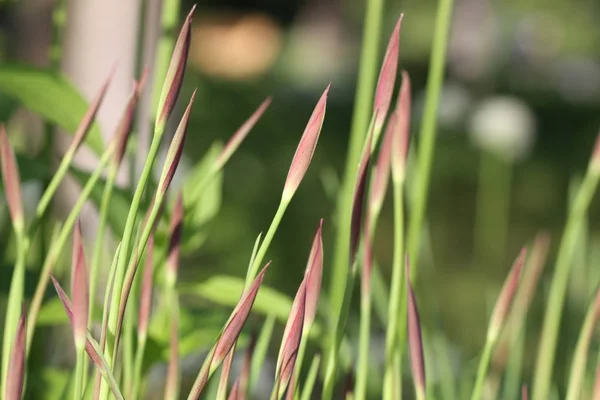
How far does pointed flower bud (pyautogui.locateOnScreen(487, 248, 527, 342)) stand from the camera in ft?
0.85

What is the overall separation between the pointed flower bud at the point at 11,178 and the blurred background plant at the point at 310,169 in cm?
7

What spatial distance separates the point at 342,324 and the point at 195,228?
15 cm

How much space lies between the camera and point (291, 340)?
228 mm

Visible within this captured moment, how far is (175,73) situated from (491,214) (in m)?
1.55

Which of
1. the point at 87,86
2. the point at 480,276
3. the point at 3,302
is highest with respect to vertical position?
the point at 87,86

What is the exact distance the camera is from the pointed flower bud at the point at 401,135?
270 mm

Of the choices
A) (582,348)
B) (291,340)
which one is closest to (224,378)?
Answer: (291,340)

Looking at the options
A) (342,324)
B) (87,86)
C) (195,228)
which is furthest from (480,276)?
(342,324)

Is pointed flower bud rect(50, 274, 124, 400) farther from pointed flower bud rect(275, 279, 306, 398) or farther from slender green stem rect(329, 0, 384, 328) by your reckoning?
slender green stem rect(329, 0, 384, 328)

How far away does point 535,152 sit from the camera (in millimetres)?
2961

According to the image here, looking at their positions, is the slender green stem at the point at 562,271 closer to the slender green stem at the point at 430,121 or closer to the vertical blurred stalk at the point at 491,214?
the slender green stem at the point at 430,121

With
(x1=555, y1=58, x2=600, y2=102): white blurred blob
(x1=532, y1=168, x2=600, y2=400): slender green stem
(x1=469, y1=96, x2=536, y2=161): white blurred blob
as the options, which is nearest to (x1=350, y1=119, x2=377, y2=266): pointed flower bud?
(x1=532, y1=168, x2=600, y2=400): slender green stem

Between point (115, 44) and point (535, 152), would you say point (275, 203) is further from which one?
point (535, 152)

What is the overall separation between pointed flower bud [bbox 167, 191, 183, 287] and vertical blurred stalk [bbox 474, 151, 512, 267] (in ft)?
2.60
